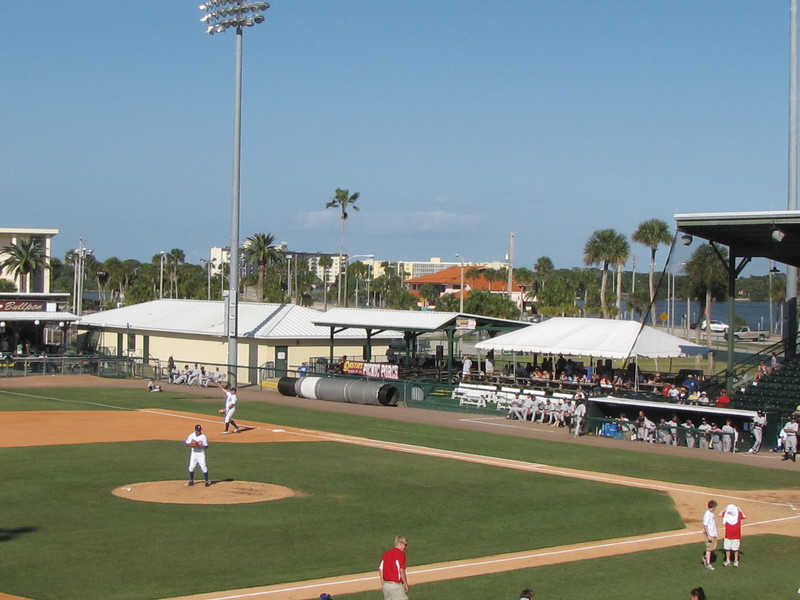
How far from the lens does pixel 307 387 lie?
155ft

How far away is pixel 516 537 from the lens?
64.2 ft

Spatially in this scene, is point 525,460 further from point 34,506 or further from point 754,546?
point 34,506

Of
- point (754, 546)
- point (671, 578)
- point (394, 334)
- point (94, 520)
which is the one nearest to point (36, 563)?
point (94, 520)

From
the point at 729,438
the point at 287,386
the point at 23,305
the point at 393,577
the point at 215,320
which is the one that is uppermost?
the point at 23,305

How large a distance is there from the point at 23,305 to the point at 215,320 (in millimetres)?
13988

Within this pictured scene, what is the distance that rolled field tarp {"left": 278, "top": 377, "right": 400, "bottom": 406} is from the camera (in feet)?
147

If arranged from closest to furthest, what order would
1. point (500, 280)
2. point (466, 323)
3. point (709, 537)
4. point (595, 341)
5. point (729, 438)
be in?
point (709, 537), point (729, 438), point (595, 341), point (466, 323), point (500, 280)

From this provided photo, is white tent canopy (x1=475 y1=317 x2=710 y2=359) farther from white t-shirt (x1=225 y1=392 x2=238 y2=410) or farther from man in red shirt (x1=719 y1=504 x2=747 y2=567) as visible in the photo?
man in red shirt (x1=719 y1=504 x2=747 y2=567)

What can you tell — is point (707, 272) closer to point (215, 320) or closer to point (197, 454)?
point (215, 320)

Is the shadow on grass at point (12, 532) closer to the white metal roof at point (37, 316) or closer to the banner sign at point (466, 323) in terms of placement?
the banner sign at point (466, 323)

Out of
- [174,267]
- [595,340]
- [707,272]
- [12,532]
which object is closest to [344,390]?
[595,340]

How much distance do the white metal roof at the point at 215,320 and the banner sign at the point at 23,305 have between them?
466 cm

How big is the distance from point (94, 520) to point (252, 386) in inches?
1333

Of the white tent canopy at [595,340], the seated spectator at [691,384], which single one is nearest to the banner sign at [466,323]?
the white tent canopy at [595,340]
